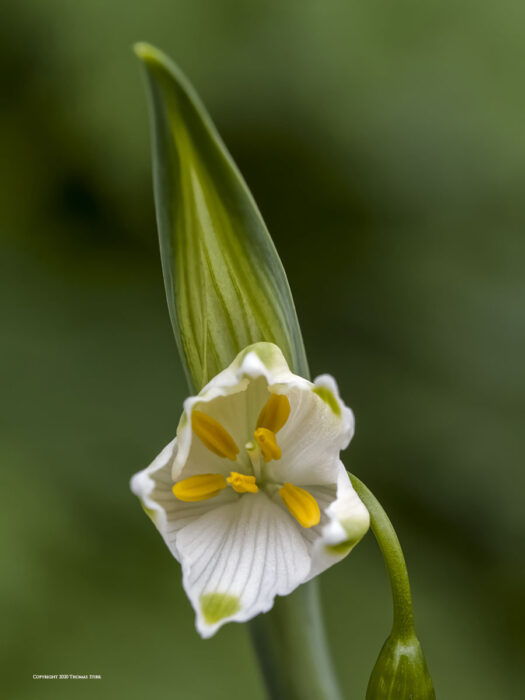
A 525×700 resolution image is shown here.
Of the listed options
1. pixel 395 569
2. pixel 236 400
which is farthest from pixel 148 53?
pixel 395 569

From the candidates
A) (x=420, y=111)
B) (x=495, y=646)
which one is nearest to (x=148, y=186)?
(x=420, y=111)

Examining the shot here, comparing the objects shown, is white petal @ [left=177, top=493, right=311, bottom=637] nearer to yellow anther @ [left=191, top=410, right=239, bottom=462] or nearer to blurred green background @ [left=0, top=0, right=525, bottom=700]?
yellow anther @ [left=191, top=410, right=239, bottom=462]

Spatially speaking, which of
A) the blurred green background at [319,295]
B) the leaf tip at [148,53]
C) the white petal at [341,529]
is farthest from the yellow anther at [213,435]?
the blurred green background at [319,295]

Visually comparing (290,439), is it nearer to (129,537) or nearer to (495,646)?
(129,537)

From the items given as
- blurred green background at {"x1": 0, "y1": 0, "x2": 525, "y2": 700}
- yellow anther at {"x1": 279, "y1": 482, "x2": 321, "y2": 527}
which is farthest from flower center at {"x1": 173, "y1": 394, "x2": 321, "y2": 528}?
blurred green background at {"x1": 0, "y1": 0, "x2": 525, "y2": 700}

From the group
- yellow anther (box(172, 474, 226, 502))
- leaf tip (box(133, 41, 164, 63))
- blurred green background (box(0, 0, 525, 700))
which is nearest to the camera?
leaf tip (box(133, 41, 164, 63))

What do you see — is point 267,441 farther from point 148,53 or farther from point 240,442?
point 148,53
